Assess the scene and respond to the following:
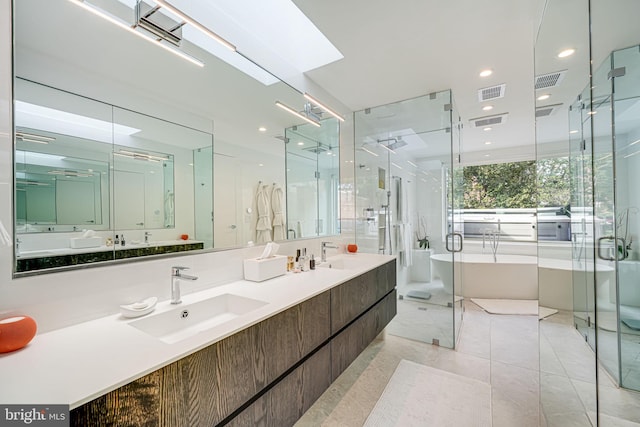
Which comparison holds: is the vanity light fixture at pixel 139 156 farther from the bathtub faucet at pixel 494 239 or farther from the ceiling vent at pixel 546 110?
the bathtub faucet at pixel 494 239

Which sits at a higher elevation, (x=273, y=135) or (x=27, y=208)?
(x=273, y=135)

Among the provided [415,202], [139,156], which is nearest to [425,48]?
[415,202]

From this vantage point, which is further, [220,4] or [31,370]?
[220,4]

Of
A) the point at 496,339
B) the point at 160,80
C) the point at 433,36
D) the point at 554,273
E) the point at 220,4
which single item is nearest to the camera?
the point at 160,80

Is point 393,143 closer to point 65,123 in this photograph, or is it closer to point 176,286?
point 176,286

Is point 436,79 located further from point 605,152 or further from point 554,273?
point 554,273

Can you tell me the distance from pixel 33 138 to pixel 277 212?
1.47 metres

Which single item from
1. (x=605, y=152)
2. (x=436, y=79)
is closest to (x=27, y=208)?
(x=436, y=79)

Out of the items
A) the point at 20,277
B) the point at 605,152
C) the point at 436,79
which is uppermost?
the point at 436,79

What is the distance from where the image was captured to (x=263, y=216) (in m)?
2.12

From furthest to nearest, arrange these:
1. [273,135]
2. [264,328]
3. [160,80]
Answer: [273,135] → [160,80] → [264,328]

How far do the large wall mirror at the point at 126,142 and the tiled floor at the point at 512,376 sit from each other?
137 cm

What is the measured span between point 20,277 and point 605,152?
11.5 feet

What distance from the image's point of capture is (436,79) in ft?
8.45
